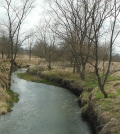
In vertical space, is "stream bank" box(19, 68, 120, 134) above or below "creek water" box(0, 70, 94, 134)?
above

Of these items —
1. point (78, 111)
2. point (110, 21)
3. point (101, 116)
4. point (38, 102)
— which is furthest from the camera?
point (38, 102)

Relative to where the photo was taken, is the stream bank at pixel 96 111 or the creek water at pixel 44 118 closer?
the stream bank at pixel 96 111

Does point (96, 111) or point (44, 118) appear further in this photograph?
point (44, 118)

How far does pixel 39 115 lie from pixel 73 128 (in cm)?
280

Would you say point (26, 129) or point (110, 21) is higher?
point (110, 21)

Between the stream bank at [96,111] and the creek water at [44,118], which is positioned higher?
the stream bank at [96,111]

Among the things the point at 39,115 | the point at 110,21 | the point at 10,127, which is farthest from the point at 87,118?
the point at 110,21

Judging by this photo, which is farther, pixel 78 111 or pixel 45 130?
pixel 78 111

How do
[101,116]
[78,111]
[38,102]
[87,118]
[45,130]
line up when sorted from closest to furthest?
[101,116]
[45,130]
[87,118]
[78,111]
[38,102]

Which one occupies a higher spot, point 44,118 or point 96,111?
point 96,111

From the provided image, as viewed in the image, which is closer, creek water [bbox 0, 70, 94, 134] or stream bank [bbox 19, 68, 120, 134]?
stream bank [bbox 19, 68, 120, 134]

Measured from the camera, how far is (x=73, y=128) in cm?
927

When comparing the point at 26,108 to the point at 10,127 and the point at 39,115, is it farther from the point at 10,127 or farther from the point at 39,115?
the point at 10,127

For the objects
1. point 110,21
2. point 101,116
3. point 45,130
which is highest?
point 110,21
